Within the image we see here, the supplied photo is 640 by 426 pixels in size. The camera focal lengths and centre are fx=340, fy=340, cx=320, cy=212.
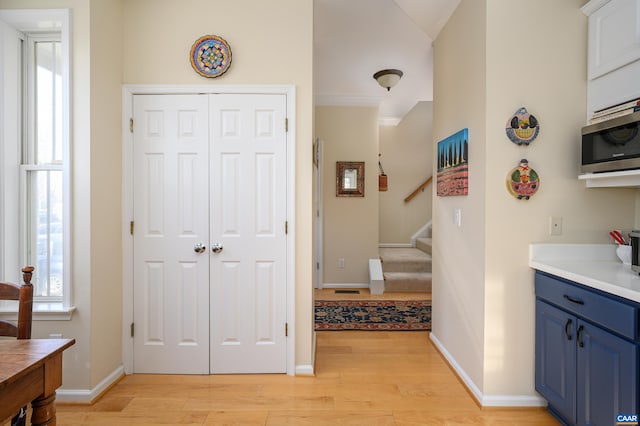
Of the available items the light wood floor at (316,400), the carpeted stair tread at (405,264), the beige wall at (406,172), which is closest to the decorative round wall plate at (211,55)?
the light wood floor at (316,400)

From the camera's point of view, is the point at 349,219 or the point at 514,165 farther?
the point at 349,219

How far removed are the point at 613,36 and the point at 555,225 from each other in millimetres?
1086

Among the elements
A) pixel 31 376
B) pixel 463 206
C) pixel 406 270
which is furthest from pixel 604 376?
pixel 406 270

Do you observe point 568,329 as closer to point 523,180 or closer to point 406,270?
point 523,180

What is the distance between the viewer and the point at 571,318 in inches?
69.8

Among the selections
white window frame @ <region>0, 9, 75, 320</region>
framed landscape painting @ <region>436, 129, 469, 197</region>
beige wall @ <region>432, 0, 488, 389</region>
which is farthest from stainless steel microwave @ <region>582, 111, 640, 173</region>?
white window frame @ <region>0, 9, 75, 320</region>

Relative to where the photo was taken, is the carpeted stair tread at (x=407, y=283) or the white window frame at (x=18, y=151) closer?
the white window frame at (x=18, y=151)

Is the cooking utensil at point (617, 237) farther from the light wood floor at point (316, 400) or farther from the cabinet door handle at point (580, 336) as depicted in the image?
the light wood floor at point (316, 400)

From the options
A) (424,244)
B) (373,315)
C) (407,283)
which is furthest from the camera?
(424,244)

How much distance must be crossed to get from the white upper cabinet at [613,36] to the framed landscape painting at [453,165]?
2.56 feet

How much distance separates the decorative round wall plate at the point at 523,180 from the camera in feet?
6.84

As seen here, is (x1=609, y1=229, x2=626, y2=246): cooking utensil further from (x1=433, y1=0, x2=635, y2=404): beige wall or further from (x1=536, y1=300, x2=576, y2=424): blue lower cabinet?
(x1=536, y1=300, x2=576, y2=424): blue lower cabinet

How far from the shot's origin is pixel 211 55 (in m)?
2.48

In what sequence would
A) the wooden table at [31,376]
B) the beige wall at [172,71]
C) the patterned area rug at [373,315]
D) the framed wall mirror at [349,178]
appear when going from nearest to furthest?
the wooden table at [31,376] → the beige wall at [172,71] → the patterned area rug at [373,315] → the framed wall mirror at [349,178]
